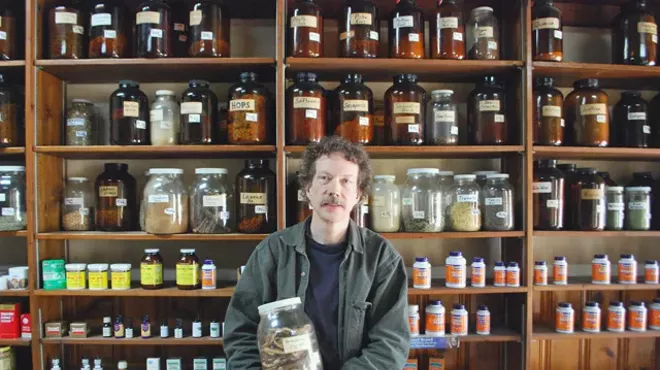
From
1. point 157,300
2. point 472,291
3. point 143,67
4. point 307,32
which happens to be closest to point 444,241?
point 472,291

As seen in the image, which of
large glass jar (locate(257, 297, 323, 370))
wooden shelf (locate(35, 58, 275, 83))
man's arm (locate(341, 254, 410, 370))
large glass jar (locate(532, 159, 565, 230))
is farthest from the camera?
large glass jar (locate(532, 159, 565, 230))

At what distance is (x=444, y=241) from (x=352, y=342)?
121 centimetres

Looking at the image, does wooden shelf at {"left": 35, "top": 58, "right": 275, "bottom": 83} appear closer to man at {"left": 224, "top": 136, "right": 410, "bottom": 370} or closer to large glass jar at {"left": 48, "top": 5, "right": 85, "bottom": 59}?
large glass jar at {"left": 48, "top": 5, "right": 85, "bottom": 59}

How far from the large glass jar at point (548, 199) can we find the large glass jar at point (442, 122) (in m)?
0.42

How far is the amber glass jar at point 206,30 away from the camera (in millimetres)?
2002

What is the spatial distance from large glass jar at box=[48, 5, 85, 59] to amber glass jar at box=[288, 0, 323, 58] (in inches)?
36.7

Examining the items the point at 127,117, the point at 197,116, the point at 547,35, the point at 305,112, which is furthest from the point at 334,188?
the point at 547,35

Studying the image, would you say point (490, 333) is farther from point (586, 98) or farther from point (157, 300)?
point (157, 300)

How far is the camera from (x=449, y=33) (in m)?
2.02

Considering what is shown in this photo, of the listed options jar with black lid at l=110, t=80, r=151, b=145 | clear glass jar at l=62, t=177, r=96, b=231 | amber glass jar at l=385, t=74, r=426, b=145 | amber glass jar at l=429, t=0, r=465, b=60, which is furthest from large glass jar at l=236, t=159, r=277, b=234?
amber glass jar at l=429, t=0, r=465, b=60

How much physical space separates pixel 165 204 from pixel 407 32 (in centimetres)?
126

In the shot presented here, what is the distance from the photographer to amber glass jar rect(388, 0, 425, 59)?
2.01 metres

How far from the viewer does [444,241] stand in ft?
7.72

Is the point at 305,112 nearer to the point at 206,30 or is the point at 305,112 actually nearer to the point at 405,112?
the point at 405,112
